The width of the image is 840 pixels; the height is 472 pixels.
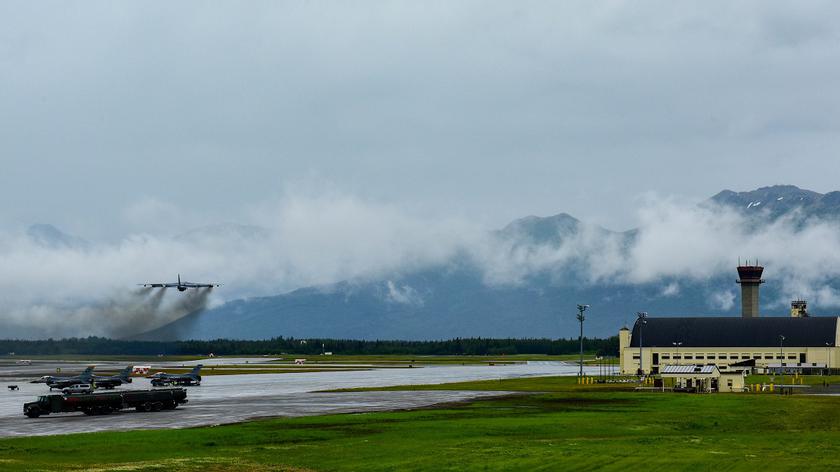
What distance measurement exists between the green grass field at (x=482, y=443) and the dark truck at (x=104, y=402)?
2306 centimetres

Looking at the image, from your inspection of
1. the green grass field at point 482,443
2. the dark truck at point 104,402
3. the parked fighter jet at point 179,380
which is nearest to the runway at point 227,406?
the dark truck at point 104,402

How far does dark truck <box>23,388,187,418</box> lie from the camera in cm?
9856

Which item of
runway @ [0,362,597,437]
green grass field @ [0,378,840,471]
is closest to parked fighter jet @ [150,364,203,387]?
runway @ [0,362,597,437]

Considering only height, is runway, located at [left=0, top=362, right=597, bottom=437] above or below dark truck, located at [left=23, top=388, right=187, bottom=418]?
below

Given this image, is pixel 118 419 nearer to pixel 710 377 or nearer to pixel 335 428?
pixel 335 428

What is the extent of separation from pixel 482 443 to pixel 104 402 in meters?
48.0

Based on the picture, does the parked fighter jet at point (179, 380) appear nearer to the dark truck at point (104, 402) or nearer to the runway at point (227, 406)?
the runway at point (227, 406)

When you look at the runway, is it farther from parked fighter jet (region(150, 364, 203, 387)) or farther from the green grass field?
parked fighter jet (region(150, 364, 203, 387))

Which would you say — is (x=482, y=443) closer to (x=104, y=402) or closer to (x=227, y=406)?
(x=227, y=406)

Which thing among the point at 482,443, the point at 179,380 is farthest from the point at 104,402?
the point at 179,380

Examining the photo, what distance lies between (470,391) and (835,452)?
253 ft

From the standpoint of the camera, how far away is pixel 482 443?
69.5 m

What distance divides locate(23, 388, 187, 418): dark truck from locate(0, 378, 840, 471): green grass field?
23.1 metres

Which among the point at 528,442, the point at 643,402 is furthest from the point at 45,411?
the point at 643,402
